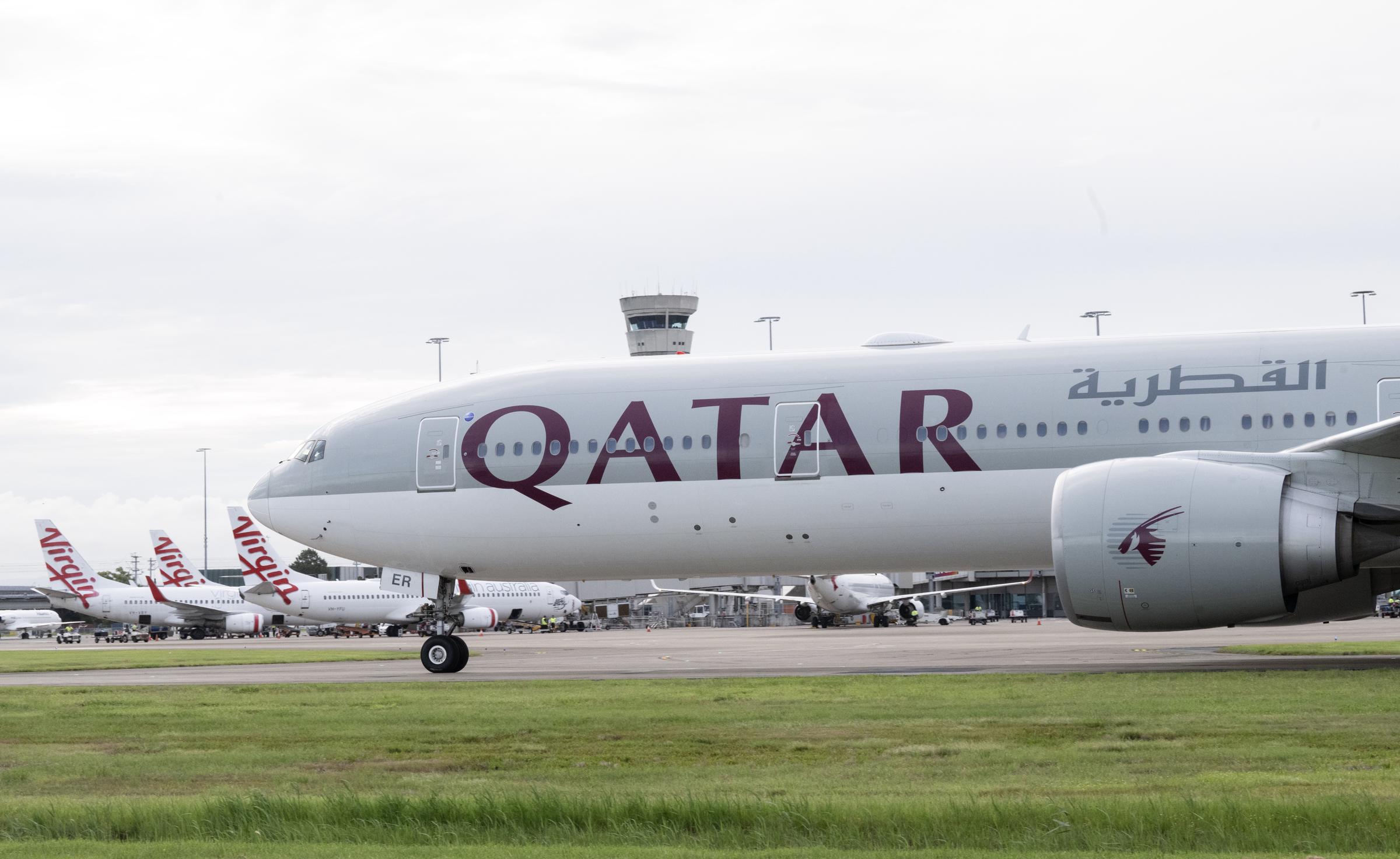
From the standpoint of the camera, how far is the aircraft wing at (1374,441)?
50.6ft

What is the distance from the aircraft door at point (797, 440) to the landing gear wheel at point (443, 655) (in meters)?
6.47

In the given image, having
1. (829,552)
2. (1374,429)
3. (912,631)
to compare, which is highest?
(1374,429)

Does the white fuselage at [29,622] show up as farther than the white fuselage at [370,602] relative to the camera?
Yes

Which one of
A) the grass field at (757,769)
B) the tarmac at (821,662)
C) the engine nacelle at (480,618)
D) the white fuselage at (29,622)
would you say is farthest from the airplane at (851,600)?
the white fuselage at (29,622)

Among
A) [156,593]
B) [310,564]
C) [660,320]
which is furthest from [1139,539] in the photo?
[310,564]

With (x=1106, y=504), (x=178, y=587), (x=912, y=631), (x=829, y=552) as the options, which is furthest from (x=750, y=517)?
(x=178, y=587)

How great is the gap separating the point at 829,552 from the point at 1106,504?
258 inches

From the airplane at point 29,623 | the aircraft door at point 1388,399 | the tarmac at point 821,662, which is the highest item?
the aircraft door at point 1388,399

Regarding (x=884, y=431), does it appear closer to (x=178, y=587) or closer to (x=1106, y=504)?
(x=1106, y=504)

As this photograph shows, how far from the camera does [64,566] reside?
7669 centimetres

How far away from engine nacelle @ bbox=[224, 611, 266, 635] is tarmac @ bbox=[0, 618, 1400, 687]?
1489 inches

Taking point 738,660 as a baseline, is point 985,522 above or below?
above

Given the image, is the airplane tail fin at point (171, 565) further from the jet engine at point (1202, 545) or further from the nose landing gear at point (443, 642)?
the jet engine at point (1202, 545)

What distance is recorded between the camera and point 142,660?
35594 mm
